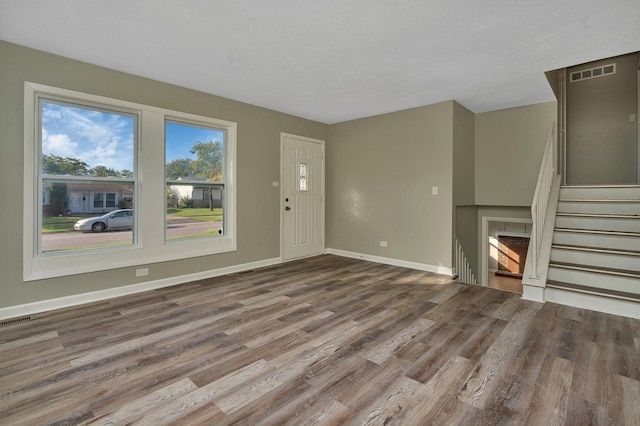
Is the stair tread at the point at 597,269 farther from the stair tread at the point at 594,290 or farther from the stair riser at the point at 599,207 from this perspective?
the stair riser at the point at 599,207

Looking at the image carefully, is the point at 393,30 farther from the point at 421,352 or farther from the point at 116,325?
the point at 116,325

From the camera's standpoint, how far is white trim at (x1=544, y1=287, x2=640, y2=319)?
2930 millimetres

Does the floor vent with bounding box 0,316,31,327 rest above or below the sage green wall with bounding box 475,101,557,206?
below

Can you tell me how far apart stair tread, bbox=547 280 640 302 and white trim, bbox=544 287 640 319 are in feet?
0.13

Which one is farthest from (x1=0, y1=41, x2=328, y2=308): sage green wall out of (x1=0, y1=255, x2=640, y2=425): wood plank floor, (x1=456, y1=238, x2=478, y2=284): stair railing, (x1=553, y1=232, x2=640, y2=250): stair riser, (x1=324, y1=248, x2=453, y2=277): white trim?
(x1=553, y1=232, x2=640, y2=250): stair riser

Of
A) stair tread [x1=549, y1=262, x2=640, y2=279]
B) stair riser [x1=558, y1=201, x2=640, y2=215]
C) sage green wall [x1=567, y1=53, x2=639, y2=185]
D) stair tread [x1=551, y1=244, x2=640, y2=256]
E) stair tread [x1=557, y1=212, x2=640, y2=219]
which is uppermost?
sage green wall [x1=567, y1=53, x2=639, y2=185]

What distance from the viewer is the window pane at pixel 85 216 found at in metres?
3.19

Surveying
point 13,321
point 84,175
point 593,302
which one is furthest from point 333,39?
point 13,321

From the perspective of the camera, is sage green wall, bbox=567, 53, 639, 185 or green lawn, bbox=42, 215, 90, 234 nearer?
green lawn, bbox=42, 215, 90, 234

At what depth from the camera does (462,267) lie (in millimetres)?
4996

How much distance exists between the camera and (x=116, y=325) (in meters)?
2.77

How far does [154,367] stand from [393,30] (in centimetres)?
330

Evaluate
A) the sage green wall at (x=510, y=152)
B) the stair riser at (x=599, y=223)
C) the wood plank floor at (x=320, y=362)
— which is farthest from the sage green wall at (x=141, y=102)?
the stair riser at (x=599, y=223)

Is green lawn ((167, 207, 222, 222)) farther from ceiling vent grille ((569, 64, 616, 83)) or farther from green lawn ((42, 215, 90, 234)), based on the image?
ceiling vent grille ((569, 64, 616, 83))
